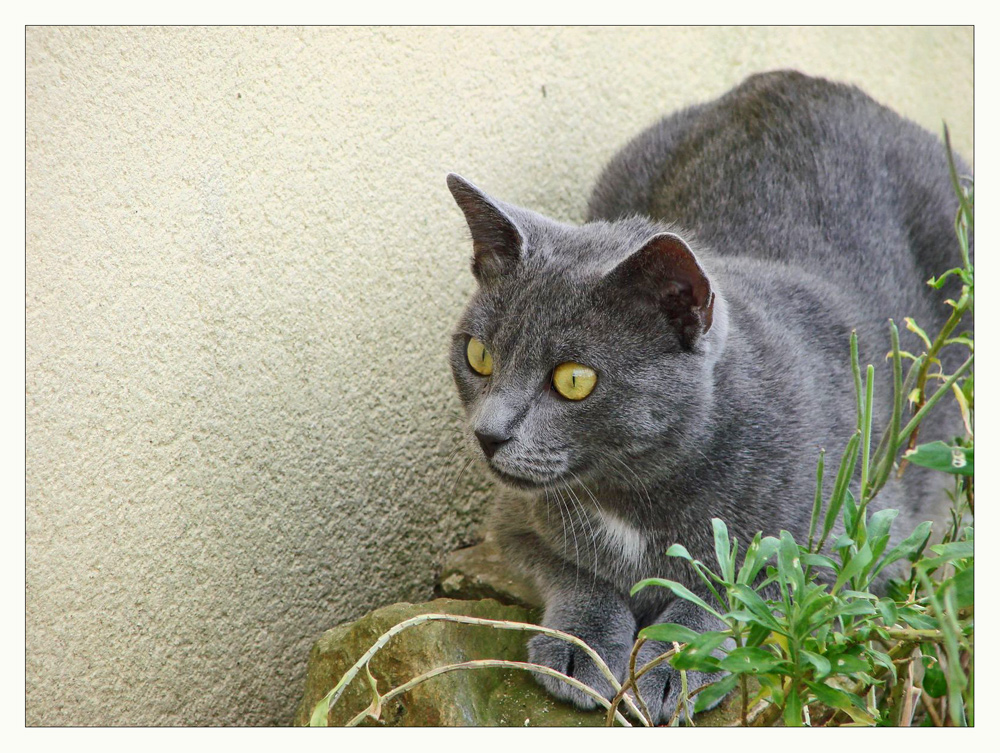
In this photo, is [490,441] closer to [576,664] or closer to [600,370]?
[600,370]

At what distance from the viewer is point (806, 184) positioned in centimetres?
176

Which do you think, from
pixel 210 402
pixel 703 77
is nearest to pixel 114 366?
pixel 210 402

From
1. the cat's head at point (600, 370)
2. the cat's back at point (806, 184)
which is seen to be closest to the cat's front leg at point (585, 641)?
the cat's head at point (600, 370)

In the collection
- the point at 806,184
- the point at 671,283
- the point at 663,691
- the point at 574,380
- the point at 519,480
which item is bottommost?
the point at 663,691

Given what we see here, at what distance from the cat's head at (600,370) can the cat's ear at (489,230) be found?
0.08 meters

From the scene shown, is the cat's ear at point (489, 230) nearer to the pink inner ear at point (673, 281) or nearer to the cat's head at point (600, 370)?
the cat's head at point (600, 370)

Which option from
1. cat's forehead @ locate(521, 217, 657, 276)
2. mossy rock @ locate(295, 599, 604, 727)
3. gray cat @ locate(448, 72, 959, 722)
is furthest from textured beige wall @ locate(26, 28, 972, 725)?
cat's forehead @ locate(521, 217, 657, 276)

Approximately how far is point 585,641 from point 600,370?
462mm

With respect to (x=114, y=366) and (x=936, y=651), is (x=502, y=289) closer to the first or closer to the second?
(x=114, y=366)

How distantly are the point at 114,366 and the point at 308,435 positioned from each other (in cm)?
39

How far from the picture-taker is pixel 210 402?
144cm

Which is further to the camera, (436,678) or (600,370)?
(436,678)

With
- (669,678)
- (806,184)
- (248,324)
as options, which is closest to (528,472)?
(669,678)

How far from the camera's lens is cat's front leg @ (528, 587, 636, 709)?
1.32 m
